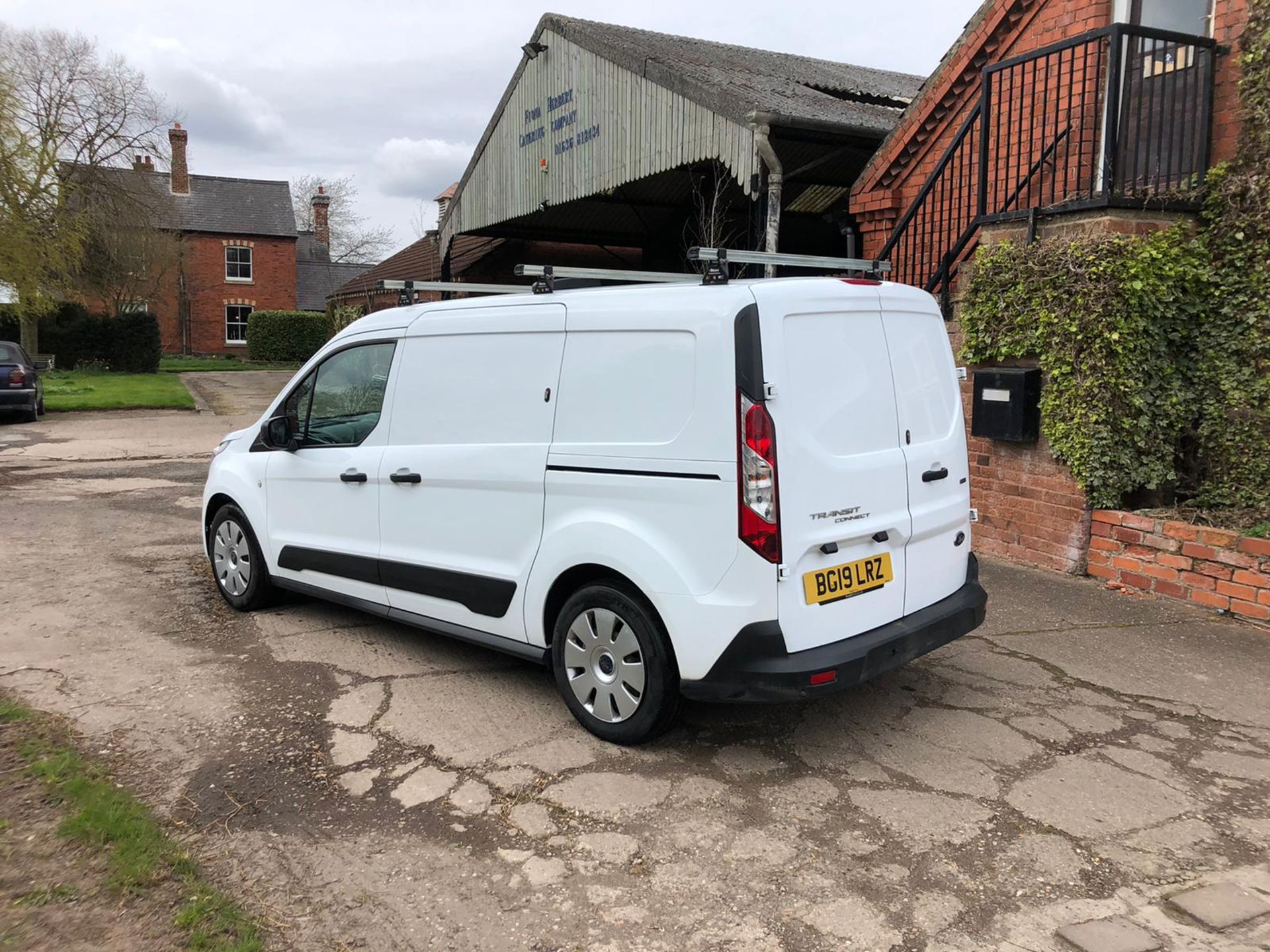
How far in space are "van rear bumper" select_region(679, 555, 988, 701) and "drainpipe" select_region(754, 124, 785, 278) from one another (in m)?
5.78

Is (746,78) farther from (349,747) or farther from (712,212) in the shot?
(349,747)

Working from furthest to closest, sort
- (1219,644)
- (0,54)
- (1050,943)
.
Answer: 1. (0,54)
2. (1219,644)
3. (1050,943)

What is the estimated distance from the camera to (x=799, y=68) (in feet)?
46.2

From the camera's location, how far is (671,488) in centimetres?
368

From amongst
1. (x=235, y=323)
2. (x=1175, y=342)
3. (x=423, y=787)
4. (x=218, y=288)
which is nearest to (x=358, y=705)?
(x=423, y=787)

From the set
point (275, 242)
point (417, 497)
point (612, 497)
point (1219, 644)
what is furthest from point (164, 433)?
point (275, 242)

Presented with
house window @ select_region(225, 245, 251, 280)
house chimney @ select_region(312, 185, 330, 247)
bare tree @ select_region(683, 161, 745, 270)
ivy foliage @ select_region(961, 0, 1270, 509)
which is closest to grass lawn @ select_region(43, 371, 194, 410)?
house window @ select_region(225, 245, 251, 280)

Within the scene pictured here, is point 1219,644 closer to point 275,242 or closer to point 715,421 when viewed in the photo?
point 715,421

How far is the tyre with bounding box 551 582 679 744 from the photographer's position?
377 cm

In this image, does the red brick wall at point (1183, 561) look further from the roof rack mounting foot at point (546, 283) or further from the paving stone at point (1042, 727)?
the roof rack mounting foot at point (546, 283)

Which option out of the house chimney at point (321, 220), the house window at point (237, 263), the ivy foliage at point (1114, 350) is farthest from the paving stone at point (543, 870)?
the house chimney at point (321, 220)

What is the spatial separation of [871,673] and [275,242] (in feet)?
148

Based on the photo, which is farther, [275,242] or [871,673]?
[275,242]

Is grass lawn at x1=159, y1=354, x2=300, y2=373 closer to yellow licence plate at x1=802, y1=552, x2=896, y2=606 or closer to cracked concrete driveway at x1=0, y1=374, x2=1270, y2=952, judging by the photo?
cracked concrete driveway at x1=0, y1=374, x2=1270, y2=952
